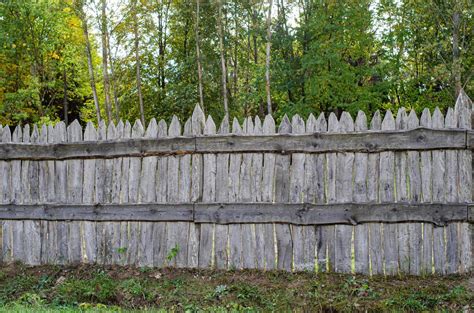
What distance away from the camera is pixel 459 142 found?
20.7ft

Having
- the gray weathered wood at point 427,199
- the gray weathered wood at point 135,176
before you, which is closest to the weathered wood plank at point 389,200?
the gray weathered wood at point 427,199

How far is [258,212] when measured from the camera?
6.85 m

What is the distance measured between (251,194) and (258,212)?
27 cm

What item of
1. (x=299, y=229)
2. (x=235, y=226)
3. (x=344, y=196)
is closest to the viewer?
(x=344, y=196)

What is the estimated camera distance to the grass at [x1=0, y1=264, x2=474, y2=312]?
582 cm

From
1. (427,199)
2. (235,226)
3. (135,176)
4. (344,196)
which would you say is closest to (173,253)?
(235,226)

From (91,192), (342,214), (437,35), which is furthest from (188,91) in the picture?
(342,214)

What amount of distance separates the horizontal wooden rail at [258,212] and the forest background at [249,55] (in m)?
9.24

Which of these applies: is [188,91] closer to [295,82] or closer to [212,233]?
[295,82]

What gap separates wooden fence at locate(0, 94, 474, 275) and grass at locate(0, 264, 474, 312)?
0.23 metres

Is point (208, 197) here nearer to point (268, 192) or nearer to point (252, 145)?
point (268, 192)

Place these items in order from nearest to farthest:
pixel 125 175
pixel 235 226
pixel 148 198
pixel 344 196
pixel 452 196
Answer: pixel 452 196 < pixel 344 196 < pixel 235 226 < pixel 148 198 < pixel 125 175

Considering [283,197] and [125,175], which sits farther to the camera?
[125,175]

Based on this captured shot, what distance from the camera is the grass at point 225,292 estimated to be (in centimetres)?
582
